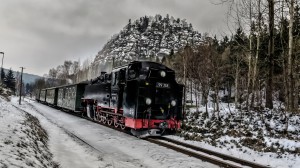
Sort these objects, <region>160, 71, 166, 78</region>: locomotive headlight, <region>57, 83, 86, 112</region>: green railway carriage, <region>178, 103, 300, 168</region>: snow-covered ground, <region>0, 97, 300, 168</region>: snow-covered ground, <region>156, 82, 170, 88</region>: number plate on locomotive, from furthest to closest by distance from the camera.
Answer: <region>57, 83, 86, 112</region>: green railway carriage
<region>160, 71, 166, 78</region>: locomotive headlight
<region>156, 82, 170, 88</region>: number plate on locomotive
<region>178, 103, 300, 168</region>: snow-covered ground
<region>0, 97, 300, 168</region>: snow-covered ground

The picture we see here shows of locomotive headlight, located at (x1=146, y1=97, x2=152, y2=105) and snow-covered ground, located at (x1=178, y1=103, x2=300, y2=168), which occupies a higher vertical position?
locomotive headlight, located at (x1=146, y1=97, x2=152, y2=105)

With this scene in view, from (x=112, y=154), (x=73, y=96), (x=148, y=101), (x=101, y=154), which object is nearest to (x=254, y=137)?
(x=148, y=101)

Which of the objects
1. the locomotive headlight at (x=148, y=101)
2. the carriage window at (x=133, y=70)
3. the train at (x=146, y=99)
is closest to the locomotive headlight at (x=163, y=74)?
the train at (x=146, y=99)

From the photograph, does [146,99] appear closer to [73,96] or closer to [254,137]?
[254,137]

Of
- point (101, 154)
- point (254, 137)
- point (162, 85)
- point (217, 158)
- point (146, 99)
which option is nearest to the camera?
point (217, 158)

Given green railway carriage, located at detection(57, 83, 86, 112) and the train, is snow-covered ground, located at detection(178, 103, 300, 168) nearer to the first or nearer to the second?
the train

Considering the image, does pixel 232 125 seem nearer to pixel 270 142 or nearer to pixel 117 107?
pixel 270 142

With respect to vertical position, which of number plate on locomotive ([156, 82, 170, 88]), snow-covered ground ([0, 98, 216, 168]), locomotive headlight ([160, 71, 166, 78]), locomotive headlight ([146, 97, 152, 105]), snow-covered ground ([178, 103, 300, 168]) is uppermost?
locomotive headlight ([160, 71, 166, 78])

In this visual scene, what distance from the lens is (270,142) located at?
12156mm

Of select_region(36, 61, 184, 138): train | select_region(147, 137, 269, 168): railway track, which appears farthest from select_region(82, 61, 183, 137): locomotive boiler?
select_region(147, 137, 269, 168): railway track

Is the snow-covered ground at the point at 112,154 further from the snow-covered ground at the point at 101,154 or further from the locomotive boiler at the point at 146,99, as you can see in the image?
the locomotive boiler at the point at 146,99

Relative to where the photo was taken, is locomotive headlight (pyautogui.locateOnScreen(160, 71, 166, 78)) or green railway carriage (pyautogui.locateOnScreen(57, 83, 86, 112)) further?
green railway carriage (pyautogui.locateOnScreen(57, 83, 86, 112))

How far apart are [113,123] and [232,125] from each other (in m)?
7.08

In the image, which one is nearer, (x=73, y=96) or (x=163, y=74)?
(x=163, y=74)
